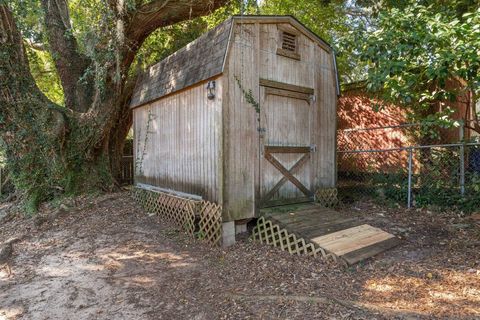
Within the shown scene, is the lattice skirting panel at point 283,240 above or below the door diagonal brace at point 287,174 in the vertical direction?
below

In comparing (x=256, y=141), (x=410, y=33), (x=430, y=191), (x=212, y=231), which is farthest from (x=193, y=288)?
(x=430, y=191)

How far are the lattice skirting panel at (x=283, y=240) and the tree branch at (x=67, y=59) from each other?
6.16 metres

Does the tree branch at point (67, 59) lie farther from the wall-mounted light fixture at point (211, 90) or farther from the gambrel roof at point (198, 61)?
the wall-mounted light fixture at point (211, 90)

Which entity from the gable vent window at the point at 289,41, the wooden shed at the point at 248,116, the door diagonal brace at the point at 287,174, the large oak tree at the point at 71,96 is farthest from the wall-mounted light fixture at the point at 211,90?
the large oak tree at the point at 71,96

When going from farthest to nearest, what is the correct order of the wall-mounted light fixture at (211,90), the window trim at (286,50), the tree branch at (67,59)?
the tree branch at (67,59) < the window trim at (286,50) < the wall-mounted light fixture at (211,90)

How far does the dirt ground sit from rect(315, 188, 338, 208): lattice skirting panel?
1055 mm

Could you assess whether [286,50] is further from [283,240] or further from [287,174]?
[283,240]

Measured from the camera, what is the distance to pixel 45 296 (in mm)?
3537

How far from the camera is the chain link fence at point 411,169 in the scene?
20.1 feet

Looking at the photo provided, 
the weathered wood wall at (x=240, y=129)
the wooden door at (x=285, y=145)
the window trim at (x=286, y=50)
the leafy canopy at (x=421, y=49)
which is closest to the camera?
the leafy canopy at (x=421, y=49)

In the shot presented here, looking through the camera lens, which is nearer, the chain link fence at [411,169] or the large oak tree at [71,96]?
the chain link fence at [411,169]

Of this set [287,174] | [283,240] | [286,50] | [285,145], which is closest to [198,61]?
[286,50]

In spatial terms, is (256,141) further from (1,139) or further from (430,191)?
(1,139)

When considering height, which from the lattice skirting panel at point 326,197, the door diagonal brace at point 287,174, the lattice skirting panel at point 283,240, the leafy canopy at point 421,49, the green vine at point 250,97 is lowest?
the lattice skirting panel at point 283,240
